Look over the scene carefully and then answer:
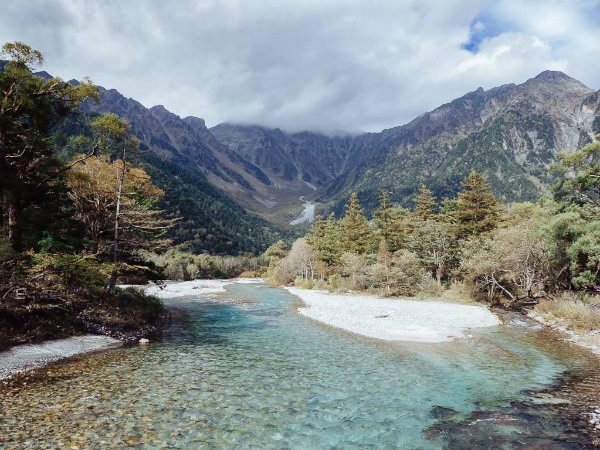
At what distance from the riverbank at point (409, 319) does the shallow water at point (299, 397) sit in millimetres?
2998

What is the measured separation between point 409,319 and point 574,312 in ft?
39.1

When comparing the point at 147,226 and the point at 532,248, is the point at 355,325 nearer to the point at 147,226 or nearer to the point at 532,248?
the point at 147,226

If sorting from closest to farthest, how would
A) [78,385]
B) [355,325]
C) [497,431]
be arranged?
[497,431], [78,385], [355,325]

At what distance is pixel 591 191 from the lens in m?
30.7

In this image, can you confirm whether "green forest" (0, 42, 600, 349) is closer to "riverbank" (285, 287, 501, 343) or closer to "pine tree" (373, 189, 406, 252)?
"riverbank" (285, 287, 501, 343)

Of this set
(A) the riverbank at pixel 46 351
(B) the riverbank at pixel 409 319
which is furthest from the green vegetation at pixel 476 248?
(A) the riverbank at pixel 46 351

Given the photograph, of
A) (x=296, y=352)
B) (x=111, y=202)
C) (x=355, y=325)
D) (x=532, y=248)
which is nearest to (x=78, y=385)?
(x=296, y=352)

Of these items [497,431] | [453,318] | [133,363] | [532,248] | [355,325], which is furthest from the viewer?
[532,248]

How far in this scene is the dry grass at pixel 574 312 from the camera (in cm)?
2322

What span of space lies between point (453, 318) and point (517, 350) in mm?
11193

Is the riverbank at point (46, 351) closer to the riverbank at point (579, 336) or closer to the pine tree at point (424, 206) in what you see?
the riverbank at point (579, 336)

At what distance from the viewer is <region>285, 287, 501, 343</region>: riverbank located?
82.8 ft

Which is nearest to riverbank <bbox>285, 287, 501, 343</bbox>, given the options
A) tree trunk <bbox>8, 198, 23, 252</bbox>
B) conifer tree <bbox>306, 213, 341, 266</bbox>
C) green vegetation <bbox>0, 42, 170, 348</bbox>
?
green vegetation <bbox>0, 42, 170, 348</bbox>

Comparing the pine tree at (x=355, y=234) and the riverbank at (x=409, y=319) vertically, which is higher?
the pine tree at (x=355, y=234)
